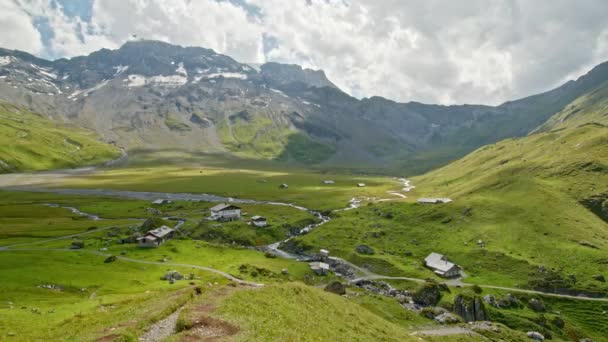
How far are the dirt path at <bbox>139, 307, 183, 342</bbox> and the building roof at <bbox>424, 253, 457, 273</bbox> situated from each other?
2994 inches

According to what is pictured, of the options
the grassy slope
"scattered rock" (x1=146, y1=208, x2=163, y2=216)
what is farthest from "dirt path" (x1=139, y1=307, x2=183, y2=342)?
"scattered rock" (x1=146, y1=208, x2=163, y2=216)

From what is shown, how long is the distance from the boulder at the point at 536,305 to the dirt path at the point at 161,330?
76865mm

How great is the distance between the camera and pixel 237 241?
12119 cm

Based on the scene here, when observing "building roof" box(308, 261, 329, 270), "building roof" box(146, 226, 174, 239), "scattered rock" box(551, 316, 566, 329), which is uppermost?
"building roof" box(146, 226, 174, 239)

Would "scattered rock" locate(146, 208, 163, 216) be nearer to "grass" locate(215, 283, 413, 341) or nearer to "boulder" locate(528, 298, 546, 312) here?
"grass" locate(215, 283, 413, 341)

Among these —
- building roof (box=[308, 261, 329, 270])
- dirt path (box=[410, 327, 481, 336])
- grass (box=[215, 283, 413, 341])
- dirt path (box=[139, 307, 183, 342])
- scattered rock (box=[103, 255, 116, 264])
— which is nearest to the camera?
dirt path (box=[139, 307, 183, 342])

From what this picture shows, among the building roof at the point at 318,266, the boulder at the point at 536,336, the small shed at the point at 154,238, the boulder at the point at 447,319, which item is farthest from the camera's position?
the small shed at the point at 154,238

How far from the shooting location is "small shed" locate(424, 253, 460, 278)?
93312 millimetres

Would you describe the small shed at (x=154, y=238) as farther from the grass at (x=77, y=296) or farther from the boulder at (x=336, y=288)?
the boulder at (x=336, y=288)

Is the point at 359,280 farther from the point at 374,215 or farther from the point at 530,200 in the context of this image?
the point at 530,200

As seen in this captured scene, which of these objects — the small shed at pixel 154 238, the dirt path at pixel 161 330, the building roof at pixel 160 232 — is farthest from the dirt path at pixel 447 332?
the building roof at pixel 160 232

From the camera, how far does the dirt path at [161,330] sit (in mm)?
31250

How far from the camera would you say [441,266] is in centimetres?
9544

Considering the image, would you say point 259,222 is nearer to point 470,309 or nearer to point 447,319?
point 470,309
